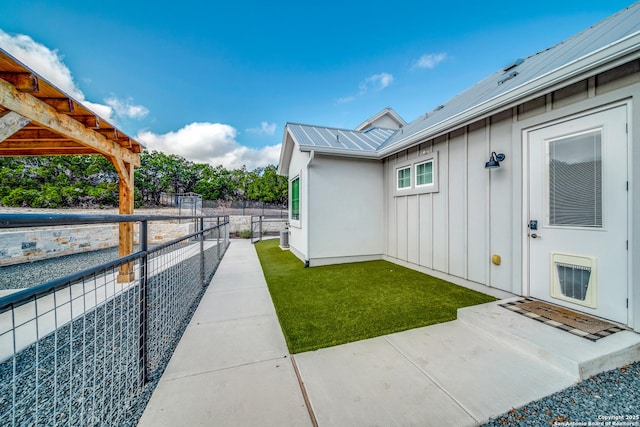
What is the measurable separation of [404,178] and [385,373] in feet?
14.7

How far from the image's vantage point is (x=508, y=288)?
3471 mm

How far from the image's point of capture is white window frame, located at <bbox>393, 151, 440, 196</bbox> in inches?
186

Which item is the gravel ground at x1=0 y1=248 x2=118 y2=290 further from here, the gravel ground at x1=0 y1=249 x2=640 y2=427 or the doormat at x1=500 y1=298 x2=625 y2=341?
the doormat at x1=500 y1=298 x2=625 y2=341

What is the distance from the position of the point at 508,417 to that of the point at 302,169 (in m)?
5.60

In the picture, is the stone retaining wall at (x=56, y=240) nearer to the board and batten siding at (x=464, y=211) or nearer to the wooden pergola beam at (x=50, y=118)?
the wooden pergola beam at (x=50, y=118)

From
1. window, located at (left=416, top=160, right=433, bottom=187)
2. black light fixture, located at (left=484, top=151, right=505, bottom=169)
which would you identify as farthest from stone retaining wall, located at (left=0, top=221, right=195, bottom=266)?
black light fixture, located at (left=484, top=151, right=505, bottom=169)

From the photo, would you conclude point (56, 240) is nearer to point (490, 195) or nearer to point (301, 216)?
point (301, 216)

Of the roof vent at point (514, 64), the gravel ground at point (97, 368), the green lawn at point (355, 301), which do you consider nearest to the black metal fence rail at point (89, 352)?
the gravel ground at point (97, 368)

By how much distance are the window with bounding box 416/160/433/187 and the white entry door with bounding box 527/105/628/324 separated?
5.71 ft

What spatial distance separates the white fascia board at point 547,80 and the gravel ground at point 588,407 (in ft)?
9.58

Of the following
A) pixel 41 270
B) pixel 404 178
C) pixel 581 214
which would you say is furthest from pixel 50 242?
pixel 581 214

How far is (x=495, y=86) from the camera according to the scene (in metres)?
4.38

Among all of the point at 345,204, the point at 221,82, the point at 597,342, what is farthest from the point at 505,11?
the point at 221,82

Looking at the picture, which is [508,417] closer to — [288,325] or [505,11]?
[288,325]
